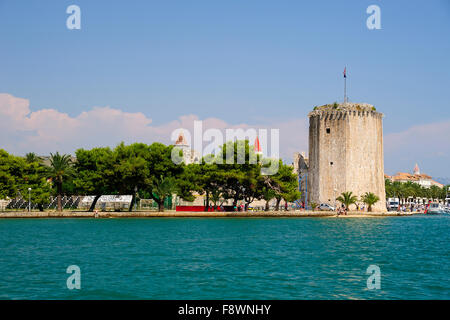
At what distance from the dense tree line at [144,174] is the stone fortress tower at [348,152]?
10994 mm

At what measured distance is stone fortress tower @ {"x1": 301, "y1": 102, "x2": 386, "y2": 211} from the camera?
217 feet

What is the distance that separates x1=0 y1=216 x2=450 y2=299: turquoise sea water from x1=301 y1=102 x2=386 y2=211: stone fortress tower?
3820 cm

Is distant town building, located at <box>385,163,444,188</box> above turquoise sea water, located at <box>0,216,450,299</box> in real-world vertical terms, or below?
above

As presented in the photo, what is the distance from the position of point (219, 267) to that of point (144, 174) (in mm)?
33127

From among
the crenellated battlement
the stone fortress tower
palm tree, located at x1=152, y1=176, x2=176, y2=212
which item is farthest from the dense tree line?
the crenellated battlement

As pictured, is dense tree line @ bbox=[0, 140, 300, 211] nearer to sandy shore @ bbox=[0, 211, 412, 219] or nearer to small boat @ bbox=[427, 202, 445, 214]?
sandy shore @ bbox=[0, 211, 412, 219]

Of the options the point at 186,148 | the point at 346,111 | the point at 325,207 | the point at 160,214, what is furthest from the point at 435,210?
the point at 186,148

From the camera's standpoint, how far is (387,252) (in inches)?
894

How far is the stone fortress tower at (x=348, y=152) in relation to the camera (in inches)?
2601

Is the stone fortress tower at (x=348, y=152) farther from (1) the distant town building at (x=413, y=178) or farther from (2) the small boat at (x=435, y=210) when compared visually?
(1) the distant town building at (x=413, y=178)

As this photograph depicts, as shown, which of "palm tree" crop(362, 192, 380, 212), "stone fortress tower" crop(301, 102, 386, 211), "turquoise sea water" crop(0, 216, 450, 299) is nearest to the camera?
"turquoise sea water" crop(0, 216, 450, 299)

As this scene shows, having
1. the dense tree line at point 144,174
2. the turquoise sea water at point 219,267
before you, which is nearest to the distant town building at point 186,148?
the dense tree line at point 144,174

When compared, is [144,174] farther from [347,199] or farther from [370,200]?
[370,200]
